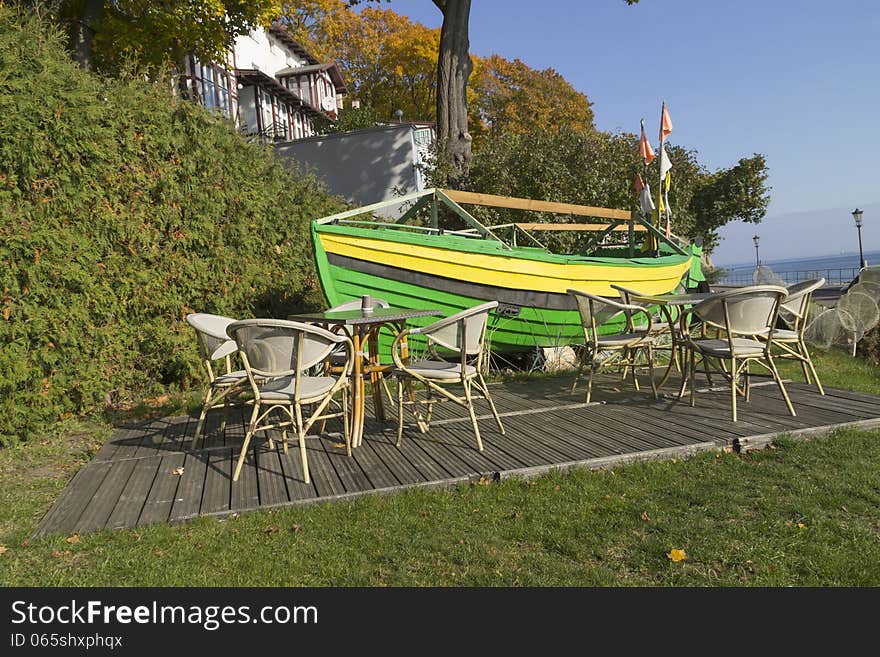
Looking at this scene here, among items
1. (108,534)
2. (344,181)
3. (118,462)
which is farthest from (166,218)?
(344,181)

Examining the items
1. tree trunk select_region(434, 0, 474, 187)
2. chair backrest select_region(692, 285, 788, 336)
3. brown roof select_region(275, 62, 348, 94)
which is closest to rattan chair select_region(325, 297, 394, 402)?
chair backrest select_region(692, 285, 788, 336)

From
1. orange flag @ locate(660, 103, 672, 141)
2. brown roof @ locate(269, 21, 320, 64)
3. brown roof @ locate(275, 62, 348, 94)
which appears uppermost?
brown roof @ locate(269, 21, 320, 64)

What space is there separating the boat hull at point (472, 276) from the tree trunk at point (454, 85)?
6395 millimetres

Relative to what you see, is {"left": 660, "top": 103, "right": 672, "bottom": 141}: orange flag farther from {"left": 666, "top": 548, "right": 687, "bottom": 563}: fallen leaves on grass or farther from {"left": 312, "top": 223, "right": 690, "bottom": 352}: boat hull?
{"left": 666, "top": 548, "right": 687, "bottom": 563}: fallen leaves on grass

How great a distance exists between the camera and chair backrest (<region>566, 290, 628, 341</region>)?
19.6 ft

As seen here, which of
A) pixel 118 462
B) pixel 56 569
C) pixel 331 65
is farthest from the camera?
pixel 331 65

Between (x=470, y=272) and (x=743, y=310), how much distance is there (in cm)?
316

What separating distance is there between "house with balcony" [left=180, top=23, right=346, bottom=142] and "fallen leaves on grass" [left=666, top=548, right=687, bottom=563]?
2429cm

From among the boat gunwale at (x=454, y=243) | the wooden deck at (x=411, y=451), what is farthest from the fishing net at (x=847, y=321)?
the wooden deck at (x=411, y=451)

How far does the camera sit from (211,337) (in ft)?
17.8

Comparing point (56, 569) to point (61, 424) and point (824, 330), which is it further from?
point (824, 330)

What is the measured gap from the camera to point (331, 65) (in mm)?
37656
